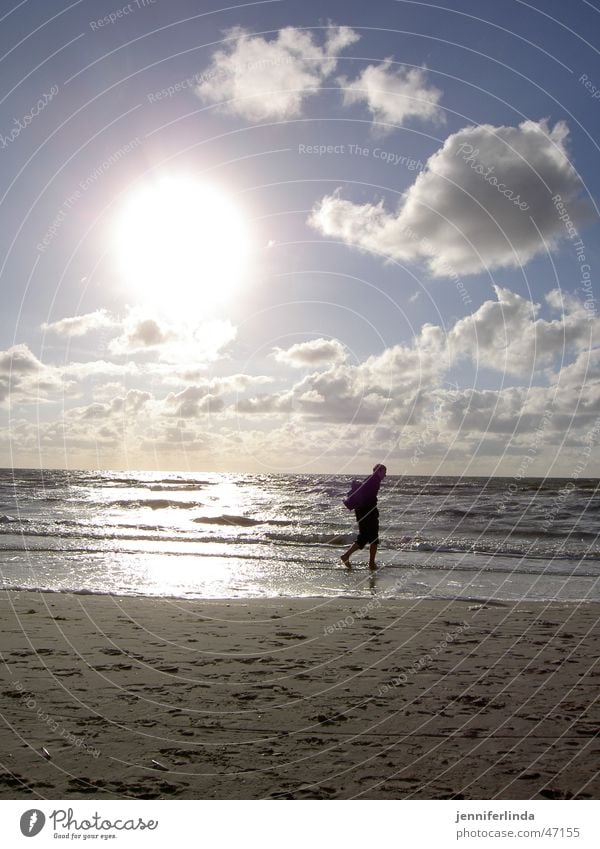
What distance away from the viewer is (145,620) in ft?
33.5

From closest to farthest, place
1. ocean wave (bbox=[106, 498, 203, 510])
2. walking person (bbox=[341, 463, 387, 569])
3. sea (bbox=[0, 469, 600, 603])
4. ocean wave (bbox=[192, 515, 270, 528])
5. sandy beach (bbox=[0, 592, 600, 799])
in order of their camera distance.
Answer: sandy beach (bbox=[0, 592, 600, 799]), sea (bbox=[0, 469, 600, 603]), walking person (bbox=[341, 463, 387, 569]), ocean wave (bbox=[192, 515, 270, 528]), ocean wave (bbox=[106, 498, 203, 510])

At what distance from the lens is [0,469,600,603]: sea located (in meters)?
14.2

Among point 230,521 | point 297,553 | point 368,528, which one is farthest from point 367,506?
point 230,521

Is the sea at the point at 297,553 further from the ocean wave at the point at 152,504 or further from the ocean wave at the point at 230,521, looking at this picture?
the ocean wave at the point at 152,504

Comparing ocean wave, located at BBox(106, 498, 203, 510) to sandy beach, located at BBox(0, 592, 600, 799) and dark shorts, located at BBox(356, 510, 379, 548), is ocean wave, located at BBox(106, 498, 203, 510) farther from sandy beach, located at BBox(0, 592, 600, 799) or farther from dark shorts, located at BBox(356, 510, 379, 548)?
sandy beach, located at BBox(0, 592, 600, 799)

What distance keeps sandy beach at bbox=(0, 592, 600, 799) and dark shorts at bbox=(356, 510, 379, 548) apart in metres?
6.05

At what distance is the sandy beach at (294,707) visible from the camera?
458cm

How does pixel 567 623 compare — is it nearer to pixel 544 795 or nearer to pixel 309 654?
pixel 309 654

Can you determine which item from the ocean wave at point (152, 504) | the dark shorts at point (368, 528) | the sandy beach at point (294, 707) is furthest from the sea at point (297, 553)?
the sandy beach at point (294, 707)

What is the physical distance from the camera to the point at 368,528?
55.1 ft

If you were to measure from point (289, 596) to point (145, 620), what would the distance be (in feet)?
11.8

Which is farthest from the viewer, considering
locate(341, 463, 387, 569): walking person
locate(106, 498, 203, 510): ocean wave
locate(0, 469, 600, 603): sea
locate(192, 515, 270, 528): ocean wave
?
locate(106, 498, 203, 510): ocean wave

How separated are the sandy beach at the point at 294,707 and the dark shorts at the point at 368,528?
6.05 m

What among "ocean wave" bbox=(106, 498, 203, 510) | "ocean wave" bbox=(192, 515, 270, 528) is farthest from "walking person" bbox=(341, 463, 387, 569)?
"ocean wave" bbox=(106, 498, 203, 510)
